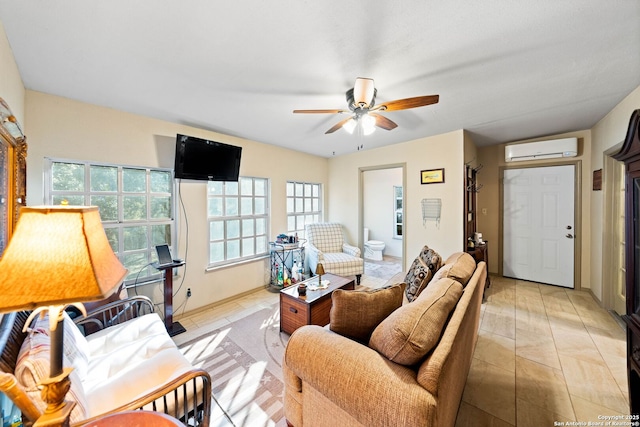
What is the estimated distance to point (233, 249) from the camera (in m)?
→ 3.59

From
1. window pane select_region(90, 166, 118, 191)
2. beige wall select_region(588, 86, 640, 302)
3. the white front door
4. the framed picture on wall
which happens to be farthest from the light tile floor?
the framed picture on wall

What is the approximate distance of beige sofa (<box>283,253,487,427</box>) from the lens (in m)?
0.93

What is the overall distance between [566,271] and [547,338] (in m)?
2.05

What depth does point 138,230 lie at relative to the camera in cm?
269

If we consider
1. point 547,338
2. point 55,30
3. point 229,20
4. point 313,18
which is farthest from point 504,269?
point 55,30

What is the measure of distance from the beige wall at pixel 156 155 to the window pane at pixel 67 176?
0.11 m

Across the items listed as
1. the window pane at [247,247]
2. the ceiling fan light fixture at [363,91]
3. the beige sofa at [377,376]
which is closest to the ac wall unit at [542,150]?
the ceiling fan light fixture at [363,91]

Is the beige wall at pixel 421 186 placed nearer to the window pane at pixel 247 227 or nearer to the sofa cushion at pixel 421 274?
the sofa cushion at pixel 421 274

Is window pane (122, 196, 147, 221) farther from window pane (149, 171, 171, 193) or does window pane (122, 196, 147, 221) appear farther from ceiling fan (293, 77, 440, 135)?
ceiling fan (293, 77, 440, 135)

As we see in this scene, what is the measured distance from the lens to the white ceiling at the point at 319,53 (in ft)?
4.15

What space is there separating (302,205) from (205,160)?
216 cm

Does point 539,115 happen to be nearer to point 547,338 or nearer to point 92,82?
point 547,338

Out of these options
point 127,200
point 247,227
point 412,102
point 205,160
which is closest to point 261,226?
point 247,227

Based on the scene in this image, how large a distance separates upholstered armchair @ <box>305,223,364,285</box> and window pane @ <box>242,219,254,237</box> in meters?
1.09
